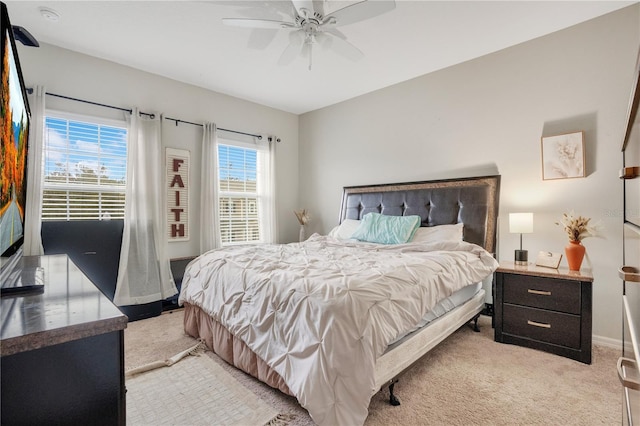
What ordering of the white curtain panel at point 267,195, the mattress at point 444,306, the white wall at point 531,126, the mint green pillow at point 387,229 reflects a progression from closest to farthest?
1. the mattress at point 444,306
2. the white wall at point 531,126
3. the mint green pillow at point 387,229
4. the white curtain panel at point 267,195

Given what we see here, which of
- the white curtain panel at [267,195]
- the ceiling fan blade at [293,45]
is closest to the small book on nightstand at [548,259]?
the ceiling fan blade at [293,45]

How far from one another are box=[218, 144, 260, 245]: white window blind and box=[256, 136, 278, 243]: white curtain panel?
0.06 meters

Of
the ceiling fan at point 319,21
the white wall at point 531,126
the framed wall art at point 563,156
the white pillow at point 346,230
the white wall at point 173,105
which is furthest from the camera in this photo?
the white pillow at point 346,230

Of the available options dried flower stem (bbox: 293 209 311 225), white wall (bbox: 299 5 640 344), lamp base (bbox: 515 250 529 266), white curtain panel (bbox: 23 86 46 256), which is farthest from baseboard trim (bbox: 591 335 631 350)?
white curtain panel (bbox: 23 86 46 256)

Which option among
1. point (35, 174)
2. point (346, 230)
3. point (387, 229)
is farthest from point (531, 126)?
point (35, 174)

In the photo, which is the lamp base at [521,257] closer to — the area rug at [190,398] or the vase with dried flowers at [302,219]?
the area rug at [190,398]

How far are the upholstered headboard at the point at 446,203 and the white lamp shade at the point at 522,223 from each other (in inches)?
10.8

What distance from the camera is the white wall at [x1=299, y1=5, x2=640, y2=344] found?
8.18ft

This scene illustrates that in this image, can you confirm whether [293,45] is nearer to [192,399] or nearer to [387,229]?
[387,229]

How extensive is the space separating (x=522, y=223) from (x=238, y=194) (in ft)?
11.6

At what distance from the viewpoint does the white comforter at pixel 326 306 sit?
1.35m

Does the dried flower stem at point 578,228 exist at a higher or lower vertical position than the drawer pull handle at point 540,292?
higher

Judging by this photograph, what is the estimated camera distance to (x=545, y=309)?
2.39 m

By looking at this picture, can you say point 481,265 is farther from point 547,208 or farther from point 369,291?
point 369,291
